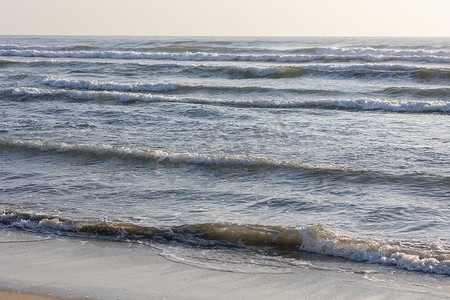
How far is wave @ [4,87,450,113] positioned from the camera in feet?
46.0

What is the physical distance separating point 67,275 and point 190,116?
848 cm

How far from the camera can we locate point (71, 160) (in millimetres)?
8789

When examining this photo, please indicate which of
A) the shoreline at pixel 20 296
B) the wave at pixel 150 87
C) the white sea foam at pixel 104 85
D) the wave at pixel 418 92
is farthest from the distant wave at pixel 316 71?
the shoreline at pixel 20 296

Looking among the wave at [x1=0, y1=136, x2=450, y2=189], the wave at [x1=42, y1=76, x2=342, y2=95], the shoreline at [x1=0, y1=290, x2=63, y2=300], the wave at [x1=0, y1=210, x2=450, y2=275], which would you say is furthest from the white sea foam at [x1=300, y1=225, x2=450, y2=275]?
the wave at [x1=42, y1=76, x2=342, y2=95]

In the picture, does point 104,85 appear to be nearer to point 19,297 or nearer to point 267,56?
point 267,56

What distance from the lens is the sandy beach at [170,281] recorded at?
4.07 meters

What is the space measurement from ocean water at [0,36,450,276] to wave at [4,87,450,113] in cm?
5

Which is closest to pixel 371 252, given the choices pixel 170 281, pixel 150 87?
pixel 170 281

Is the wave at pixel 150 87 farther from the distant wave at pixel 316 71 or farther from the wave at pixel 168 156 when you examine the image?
the wave at pixel 168 156

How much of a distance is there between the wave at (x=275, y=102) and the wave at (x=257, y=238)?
930cm

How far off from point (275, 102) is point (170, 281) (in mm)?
11024

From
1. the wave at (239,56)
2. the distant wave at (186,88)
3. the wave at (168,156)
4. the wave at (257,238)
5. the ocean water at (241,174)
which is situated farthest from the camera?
the wave at (239,56)

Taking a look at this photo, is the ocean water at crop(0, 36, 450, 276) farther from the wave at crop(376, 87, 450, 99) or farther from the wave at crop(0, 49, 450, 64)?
the wave at crop(0, 49, 450, 64)

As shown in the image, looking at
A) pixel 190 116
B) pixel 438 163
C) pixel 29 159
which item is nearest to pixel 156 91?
pixel 190 116
